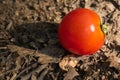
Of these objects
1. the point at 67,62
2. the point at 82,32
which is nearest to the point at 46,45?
the point at 67,62

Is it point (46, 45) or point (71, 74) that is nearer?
point (71, 74)

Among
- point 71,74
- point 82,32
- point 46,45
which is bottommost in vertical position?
point 71,74

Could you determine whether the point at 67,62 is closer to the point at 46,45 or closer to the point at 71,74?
the point at 71,74

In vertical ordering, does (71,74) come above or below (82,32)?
below

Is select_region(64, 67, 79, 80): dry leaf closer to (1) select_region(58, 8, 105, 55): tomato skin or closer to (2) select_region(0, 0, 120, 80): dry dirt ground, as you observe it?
(2) select_region(0, 0, 120, 80): dry dirt ground

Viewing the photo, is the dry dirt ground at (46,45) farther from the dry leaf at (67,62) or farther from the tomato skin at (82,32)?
the tomato skin at (82,32)

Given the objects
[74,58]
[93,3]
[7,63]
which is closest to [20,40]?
[7,63]

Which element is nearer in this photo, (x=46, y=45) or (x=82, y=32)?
(x=82, y=32)
